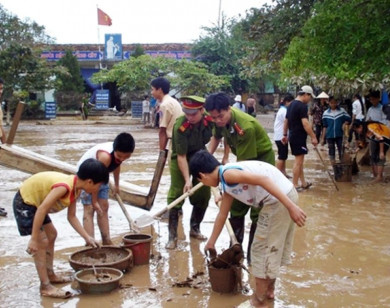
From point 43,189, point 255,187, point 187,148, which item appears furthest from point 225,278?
point 187,148

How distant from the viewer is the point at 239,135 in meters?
4.96

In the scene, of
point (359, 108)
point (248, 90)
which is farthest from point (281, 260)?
point (248, 90)

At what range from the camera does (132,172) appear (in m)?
11.6

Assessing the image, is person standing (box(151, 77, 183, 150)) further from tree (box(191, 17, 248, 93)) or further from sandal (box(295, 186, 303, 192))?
tree (box(191, 17, 248, 93))

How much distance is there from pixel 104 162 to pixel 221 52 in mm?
30258

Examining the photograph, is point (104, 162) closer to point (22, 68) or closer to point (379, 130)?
point (379, 130)

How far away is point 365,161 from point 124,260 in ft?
30.4

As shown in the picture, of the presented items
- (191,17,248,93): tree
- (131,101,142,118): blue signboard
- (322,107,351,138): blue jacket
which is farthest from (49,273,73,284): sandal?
(191,17,248,93): tree

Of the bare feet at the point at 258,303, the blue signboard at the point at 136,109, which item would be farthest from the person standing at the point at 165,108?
the blue signboard at the point at 136,109

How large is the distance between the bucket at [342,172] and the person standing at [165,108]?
15.5ft

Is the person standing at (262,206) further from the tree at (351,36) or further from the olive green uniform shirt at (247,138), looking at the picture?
the tree at (351,36)

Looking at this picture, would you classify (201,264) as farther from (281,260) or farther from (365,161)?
(365,161)

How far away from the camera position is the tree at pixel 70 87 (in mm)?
34906

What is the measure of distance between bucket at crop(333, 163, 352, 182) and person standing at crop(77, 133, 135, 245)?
587 centimetres
